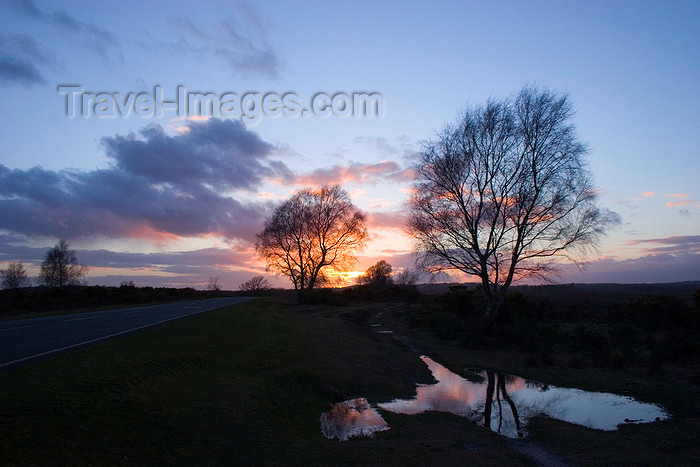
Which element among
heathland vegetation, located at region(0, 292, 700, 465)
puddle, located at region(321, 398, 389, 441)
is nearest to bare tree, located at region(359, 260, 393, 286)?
heathland vegetation, located at region(0, 292, 700, 465)

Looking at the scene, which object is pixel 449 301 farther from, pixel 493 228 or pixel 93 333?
pixel 93 333

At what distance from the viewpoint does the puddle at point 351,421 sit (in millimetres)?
8758

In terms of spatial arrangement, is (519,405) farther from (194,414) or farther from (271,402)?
(194,414)

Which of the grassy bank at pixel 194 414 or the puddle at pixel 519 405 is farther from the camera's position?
the puddle at pixel 519 405

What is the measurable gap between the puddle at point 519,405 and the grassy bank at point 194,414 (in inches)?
38.6

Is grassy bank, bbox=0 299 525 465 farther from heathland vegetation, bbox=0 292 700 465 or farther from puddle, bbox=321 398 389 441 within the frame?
puddle, bbox=321 398 389 441

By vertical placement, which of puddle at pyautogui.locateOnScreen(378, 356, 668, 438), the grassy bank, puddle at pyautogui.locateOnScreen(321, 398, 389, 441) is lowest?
puddle at pyautogui.locateOnScreen(378, 356, 668, 438)

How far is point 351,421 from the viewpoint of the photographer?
9.64 m

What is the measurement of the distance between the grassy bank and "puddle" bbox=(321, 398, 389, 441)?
26 cm

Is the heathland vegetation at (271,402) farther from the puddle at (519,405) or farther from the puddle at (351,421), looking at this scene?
the puddle at (519,405)

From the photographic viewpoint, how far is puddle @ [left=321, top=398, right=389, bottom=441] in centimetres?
876

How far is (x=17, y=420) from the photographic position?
553 cm

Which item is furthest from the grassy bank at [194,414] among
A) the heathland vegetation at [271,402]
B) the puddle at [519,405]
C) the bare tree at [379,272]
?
the bare tree at [379,272]

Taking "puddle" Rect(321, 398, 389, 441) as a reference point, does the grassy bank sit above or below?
above
